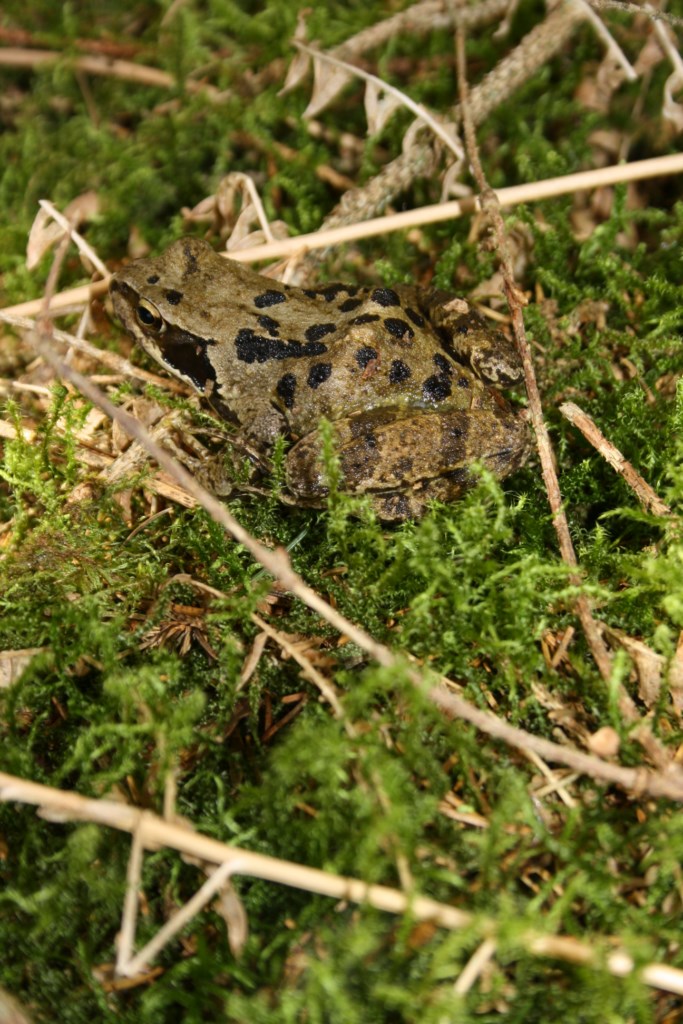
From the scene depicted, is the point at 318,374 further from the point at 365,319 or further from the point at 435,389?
the point at 435,389

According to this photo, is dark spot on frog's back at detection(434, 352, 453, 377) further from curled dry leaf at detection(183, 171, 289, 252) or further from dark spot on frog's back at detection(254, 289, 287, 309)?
curled dry leaf at detection(183, 171, 289, 252)

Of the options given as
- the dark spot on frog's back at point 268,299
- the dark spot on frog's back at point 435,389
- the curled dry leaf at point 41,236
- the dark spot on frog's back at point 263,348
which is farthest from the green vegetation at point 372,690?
the dark spot on frog's back at point 268,299

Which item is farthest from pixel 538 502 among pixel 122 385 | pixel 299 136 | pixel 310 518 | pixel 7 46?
pixel 7 46

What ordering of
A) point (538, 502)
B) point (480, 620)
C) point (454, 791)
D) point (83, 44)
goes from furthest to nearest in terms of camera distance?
point (83, 44) < point (538, 502) < point (480, 620) < point (454, 791)

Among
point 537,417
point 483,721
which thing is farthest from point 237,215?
point 483,721

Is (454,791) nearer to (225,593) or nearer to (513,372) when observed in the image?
(225,593)

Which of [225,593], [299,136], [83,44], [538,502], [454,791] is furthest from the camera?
[83,44]
